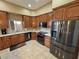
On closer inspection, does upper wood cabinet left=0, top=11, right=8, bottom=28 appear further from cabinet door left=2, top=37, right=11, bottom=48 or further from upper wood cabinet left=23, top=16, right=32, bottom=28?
upper wood cabinet left=23, top=16, right=32, bottom=28

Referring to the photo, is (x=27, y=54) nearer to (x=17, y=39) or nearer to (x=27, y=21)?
(x=17, y=39)

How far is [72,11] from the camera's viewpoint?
2447mm

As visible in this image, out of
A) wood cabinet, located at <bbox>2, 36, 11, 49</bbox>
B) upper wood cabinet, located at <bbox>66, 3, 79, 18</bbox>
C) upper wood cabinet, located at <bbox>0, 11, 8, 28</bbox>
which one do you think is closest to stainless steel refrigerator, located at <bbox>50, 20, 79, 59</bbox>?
upper wood cabinet, located at <bbox>66, 3, 79, 18</bbox>

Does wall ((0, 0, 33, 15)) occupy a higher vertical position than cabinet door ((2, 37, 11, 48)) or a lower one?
higher

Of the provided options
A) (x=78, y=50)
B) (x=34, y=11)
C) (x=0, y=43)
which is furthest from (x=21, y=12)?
(x=78, y=50)

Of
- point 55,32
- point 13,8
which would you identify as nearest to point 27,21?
point 13,8

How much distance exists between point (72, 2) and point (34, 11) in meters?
5.17

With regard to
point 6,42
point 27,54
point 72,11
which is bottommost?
point 27,54

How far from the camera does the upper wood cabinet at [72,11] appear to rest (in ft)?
7.50

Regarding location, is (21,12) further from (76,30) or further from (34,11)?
(76,30)

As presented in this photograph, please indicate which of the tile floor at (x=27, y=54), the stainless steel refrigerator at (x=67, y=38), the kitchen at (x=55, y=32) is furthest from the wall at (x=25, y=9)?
the tile floor at (x=27, y=54)

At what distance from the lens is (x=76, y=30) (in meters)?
2.25

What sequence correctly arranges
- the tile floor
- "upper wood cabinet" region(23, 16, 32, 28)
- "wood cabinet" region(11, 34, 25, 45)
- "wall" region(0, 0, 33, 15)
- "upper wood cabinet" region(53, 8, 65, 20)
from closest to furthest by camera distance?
"upper wood cabinet" region(53, 8, 65, 20) < the tile floor < "wall" region(0, 0, 33, 15) < "wood cabinet" region(11, 34, 25, 45) < "upper wood cabinet" region(23, 16, 32, 28)

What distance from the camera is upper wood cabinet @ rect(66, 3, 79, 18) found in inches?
90.0
